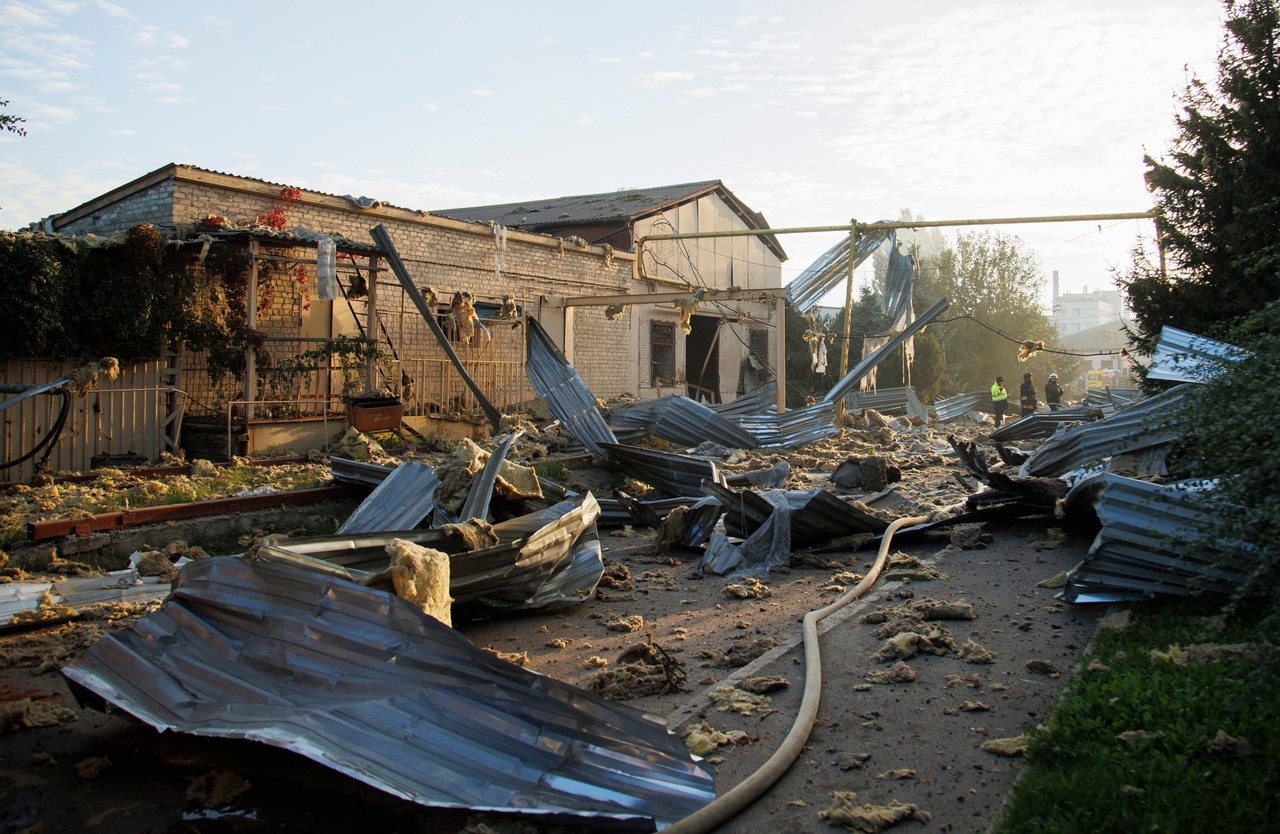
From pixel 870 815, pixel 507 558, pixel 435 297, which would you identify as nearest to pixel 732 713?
pixel 870 815

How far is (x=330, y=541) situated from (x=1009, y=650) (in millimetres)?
3923

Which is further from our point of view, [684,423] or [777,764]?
[684,423]

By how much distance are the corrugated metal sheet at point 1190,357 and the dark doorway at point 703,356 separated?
1827 centimetres

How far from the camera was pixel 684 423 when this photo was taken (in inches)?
571

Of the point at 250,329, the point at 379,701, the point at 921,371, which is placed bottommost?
the point at 379,701

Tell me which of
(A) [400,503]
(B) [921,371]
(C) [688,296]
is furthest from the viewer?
(B) [921,371]

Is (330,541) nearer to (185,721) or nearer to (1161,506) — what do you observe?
(185,721)

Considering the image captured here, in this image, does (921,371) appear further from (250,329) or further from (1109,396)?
(250,329)

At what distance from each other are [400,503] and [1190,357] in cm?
572

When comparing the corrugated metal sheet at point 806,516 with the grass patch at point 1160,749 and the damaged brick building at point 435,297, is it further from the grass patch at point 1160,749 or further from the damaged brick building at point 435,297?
the damaged brick building at point 435,297

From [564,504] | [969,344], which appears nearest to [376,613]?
[564,504]

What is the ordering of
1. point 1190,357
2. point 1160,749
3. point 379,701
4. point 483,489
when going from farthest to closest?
point 483,489
point 1190,357
point 379,701
point 1160,749

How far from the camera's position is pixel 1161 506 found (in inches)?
202

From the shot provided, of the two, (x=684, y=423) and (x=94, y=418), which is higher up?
(x=94, y=418)
